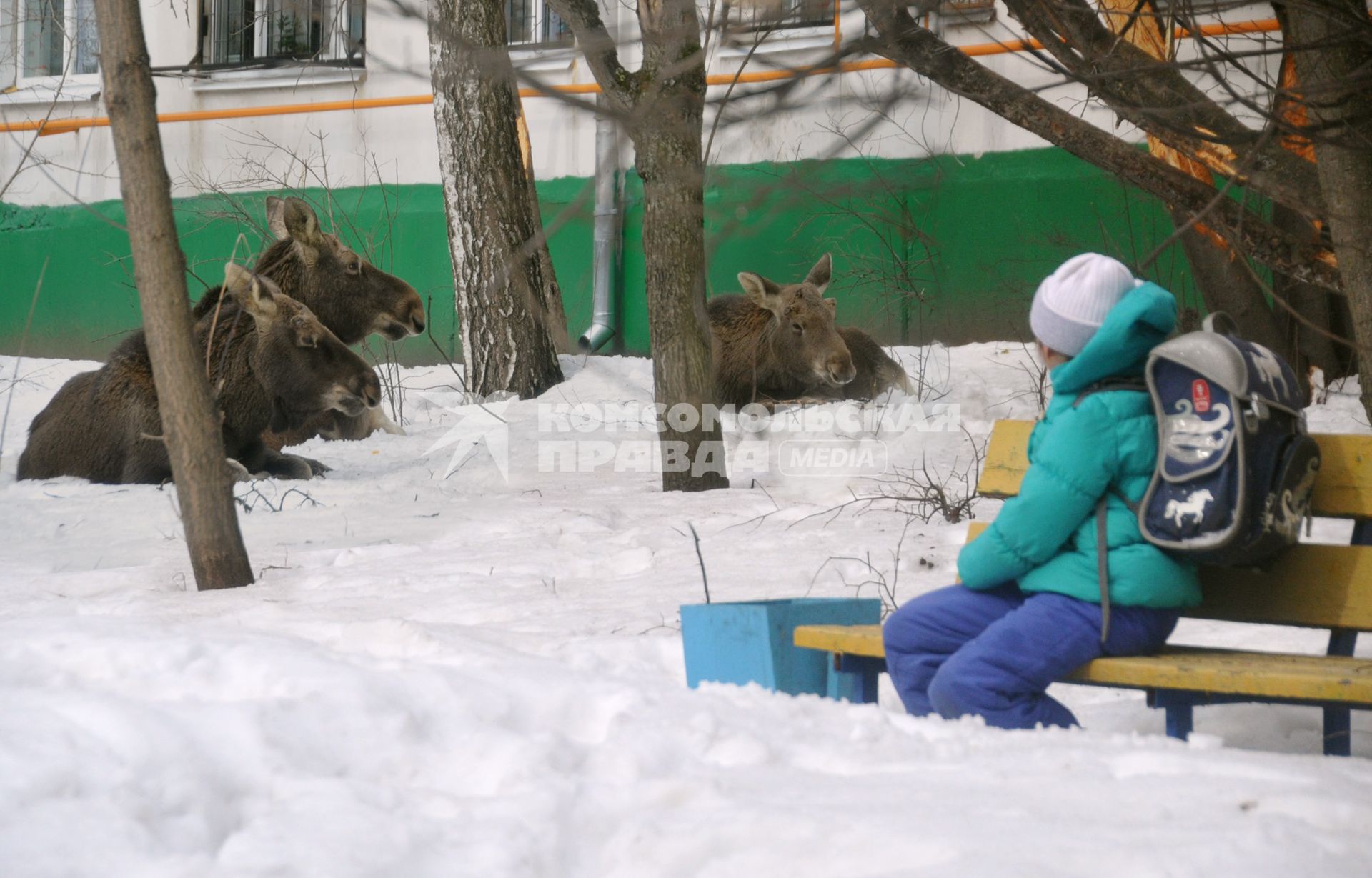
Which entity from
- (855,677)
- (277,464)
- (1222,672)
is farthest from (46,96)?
(1222,672)

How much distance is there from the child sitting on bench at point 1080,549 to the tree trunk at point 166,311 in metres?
3.27

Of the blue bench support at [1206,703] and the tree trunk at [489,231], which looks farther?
the tree trunk at [489,231]

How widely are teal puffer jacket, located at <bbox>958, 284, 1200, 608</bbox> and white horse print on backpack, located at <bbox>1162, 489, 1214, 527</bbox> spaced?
Result: 0.44 feet

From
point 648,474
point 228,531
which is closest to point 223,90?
point 648,474

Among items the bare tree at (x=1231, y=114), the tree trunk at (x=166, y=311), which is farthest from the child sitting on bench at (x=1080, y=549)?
the tree trunk at (x=166, y=311)

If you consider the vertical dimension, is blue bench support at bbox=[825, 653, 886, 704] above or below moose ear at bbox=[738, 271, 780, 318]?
below

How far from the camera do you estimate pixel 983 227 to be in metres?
12.6

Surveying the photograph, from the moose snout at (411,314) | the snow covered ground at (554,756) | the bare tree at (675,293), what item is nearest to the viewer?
the snow covered ground at (554,756)

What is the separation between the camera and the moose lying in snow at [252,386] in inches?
336

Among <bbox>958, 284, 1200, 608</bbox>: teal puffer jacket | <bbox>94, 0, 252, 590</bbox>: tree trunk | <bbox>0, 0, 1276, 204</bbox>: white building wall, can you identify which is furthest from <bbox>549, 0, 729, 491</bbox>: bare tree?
<bbox>0, 0, 1276, 204</bbox>: white building wall

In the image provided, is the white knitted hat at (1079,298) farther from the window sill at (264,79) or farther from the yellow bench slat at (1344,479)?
the window sill at (264,79)

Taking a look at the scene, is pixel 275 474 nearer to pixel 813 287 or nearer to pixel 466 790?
pixel 813 287

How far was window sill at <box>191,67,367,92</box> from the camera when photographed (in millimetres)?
14227

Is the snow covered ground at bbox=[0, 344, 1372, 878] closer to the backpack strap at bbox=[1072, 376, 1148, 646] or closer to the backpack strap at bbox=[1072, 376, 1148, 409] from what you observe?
the backpack strap at bbox=[1072, 376, 1148, 646]
